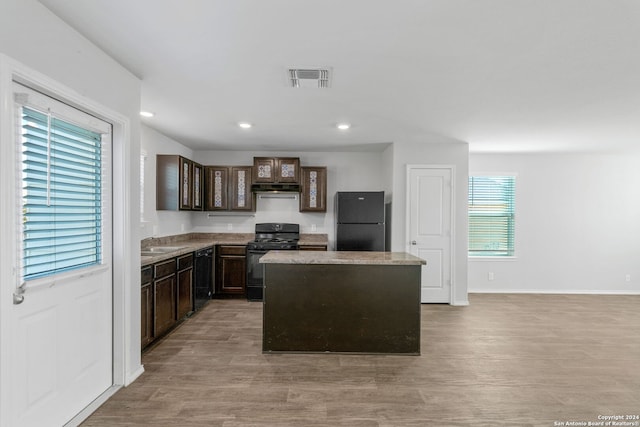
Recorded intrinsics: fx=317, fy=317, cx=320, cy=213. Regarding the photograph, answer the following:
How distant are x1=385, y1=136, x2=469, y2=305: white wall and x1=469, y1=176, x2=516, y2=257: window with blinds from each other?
0.95 m

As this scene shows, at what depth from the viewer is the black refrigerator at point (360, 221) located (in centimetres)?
473

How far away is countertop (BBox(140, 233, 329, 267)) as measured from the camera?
412cm

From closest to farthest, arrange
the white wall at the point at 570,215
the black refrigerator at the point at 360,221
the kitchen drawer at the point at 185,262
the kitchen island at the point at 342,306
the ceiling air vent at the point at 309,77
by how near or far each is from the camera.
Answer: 1. the ceiling air vent at the point at 309,77
2. the kitchen island at the point at 342,306
3. the kitchen drawer at the point at 185,262
4. the black refrigerator at the point at 360,221
5. the white wall at the point at 570,215

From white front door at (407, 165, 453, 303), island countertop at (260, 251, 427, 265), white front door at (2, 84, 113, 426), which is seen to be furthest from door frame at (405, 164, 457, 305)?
white front door at (2, 84, 113, 426)

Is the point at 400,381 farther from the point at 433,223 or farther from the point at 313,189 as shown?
the point at 313,189

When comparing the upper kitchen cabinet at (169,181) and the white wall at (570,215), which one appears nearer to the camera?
the upper kitchen cabinet at (169,181)

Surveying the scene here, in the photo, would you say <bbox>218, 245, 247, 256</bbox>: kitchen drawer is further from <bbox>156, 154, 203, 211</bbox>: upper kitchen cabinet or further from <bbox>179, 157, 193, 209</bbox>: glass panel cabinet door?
<bbox>156, 154, 203, 211</bbox>: upper kitchen cabinet

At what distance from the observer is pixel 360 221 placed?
475cm

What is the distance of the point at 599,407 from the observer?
225cm

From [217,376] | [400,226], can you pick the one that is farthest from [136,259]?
[400,226]

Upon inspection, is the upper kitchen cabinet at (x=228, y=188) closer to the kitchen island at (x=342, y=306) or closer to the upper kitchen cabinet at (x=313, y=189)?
the upper kitchen cabinet at (x=313, y=189)

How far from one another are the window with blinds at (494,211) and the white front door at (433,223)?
1102 mm

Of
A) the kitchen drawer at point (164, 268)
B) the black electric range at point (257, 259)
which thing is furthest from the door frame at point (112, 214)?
the black electric range at point (257, 259)

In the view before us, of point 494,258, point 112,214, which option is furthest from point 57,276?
point 494,258
